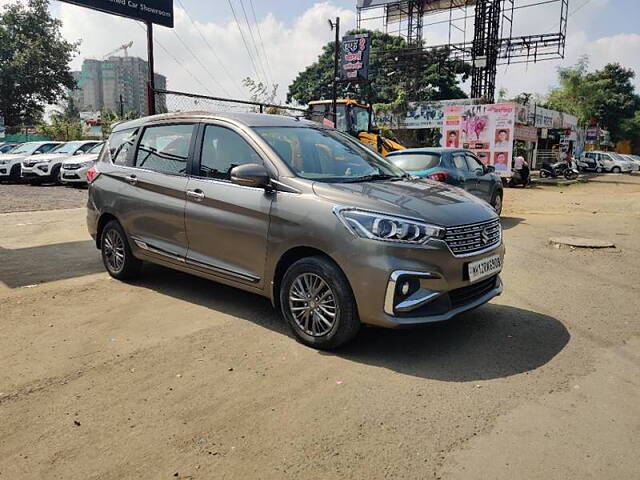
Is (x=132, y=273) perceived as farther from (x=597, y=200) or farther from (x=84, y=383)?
(x=597, y=200)

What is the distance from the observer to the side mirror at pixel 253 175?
4094 mm

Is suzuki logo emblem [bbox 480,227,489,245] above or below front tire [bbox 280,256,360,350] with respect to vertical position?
→ above

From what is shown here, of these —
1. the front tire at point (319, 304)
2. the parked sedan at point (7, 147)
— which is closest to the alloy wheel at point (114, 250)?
the front tire at point (319, 304)

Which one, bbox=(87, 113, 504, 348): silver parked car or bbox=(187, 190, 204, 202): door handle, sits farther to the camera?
bbox=(187, 190, 204, 202): door handle

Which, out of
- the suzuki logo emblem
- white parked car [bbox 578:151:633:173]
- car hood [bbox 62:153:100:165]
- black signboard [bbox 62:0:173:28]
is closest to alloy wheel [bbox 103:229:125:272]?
the suzuki logo emblem

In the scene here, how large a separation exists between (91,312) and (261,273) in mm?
1808

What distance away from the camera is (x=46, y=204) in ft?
42.6

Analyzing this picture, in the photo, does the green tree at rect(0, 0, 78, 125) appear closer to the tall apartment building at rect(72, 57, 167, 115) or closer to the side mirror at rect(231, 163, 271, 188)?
the tall apartment building at rect(72, 57, 167, 115)

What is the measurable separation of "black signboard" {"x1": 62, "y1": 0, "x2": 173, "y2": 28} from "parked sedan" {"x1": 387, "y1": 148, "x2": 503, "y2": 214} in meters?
8.05

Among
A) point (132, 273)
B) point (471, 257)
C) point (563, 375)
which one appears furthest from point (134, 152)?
point (563, 375)

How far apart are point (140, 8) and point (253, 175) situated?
38.5 ft

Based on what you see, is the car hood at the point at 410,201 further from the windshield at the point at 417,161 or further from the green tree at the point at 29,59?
the green tree at the point at 29,59

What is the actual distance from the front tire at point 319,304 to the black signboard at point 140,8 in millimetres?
11683

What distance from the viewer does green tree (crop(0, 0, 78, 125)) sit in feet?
123
